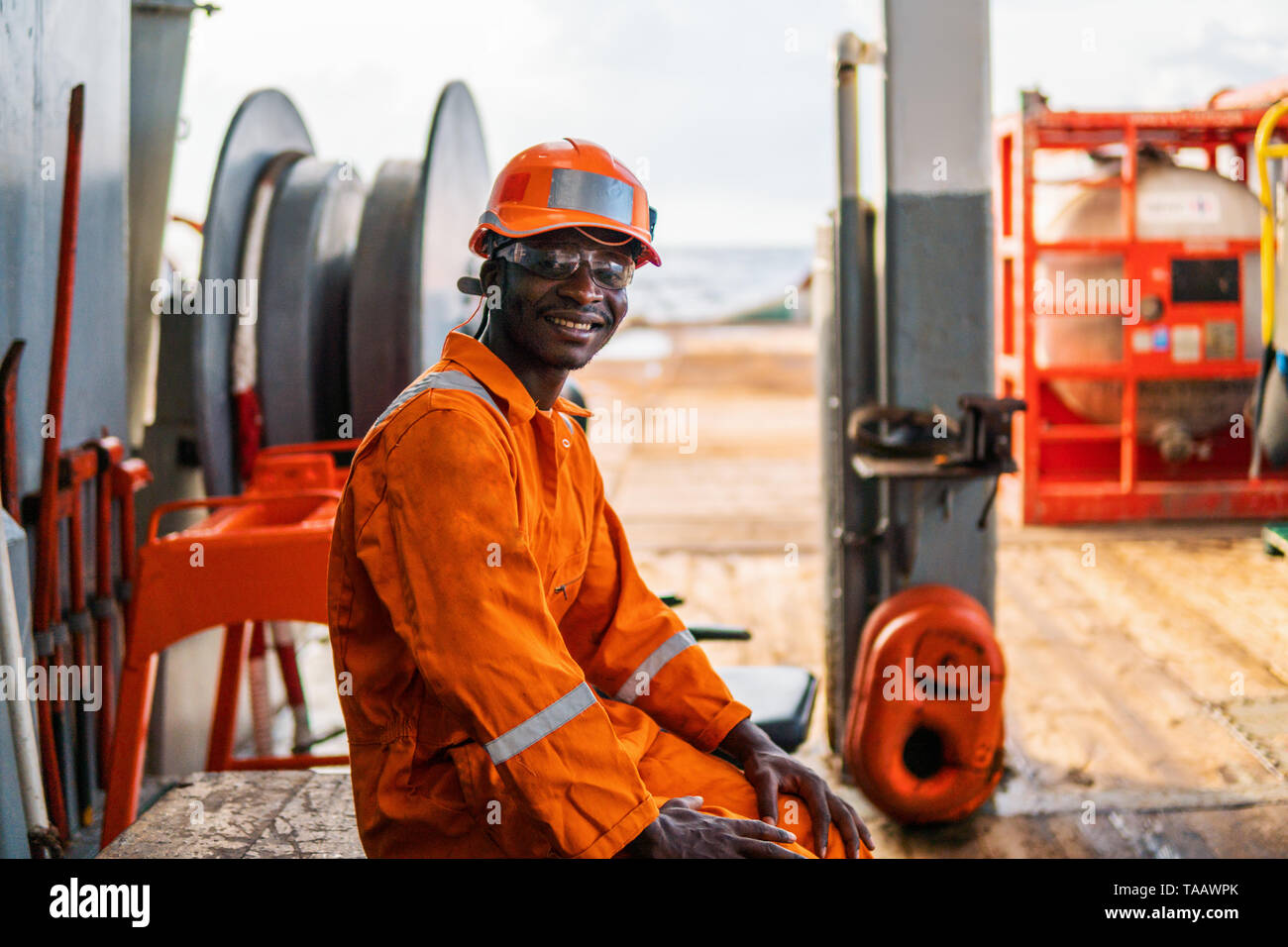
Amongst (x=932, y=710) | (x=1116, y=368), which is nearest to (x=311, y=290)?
(x=932, y=710)

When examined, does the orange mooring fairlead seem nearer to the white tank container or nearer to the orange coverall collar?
the orange coverall collar

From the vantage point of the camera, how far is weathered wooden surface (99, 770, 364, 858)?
2459 mm

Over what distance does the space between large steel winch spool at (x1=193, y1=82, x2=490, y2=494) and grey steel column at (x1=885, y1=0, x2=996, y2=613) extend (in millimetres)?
1579

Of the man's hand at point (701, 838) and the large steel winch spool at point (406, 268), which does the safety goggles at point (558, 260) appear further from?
the large steel winch spool at point (406, 268)

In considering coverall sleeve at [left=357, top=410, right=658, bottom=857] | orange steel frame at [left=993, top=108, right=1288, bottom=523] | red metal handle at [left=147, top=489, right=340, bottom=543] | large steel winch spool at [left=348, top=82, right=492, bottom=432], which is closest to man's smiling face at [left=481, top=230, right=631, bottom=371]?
coverall sleeve at [left=357, top=410, right=658, bottom=857]

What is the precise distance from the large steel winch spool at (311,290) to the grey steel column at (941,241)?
Answer: 5.18 ft

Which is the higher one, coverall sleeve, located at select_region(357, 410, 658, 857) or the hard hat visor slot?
the hard hat visor slot

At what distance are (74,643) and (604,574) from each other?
1.93 m

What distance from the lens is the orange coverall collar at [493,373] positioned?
196 centimetres

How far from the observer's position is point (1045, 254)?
7.75 meters

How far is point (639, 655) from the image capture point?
90.4 inches
